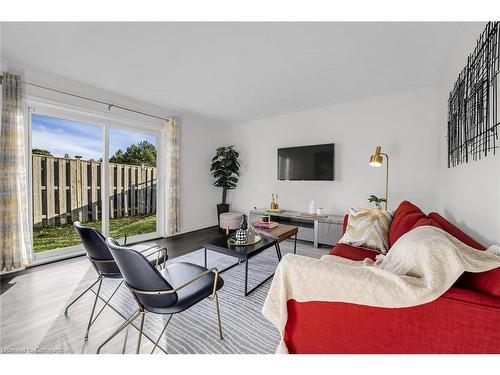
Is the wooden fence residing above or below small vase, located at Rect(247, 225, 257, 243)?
above

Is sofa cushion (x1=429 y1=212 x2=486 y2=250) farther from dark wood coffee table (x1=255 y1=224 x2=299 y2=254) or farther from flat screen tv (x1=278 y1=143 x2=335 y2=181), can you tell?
flat screen tv (x1=278 y1=143 x2=335 y2=181)

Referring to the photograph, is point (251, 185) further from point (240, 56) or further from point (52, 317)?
point (52, 317)

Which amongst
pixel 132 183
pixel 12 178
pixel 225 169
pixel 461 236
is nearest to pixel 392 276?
pixel 461 236

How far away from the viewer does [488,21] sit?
4.36 ft

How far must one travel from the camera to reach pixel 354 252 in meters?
2.03

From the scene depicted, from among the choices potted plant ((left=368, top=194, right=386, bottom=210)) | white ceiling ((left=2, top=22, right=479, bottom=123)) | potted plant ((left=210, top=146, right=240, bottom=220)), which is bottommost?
potted plant ((left=368, top=194, right=386, bottom=210))

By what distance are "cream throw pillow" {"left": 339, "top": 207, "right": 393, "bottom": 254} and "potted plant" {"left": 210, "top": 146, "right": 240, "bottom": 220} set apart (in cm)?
308

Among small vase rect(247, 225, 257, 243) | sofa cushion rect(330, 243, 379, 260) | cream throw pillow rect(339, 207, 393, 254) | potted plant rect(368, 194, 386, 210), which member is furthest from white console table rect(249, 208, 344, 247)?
Result: small vase rect(247, 225, 257, 243)

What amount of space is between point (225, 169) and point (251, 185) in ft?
2.24

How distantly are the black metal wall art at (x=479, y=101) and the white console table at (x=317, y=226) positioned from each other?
5.85 ft

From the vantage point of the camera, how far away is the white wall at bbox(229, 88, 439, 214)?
3.23m

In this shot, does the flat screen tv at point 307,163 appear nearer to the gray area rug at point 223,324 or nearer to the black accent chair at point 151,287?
the gray area rug at point 223,324
